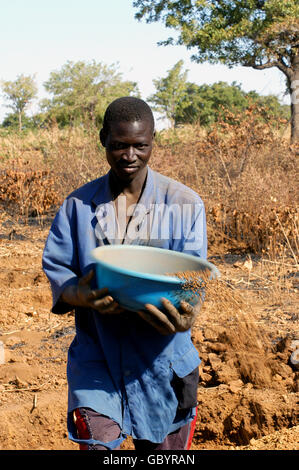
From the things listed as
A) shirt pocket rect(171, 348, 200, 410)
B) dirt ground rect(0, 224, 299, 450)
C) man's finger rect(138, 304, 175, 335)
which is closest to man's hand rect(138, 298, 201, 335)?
man's finger rect(138, 304, 175, 335)

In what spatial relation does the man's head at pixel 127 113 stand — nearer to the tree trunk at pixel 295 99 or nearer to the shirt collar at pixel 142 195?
the shirt collar at pixel 142 195

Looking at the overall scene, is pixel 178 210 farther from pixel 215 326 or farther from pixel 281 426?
pixel 215 326

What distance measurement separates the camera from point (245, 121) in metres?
9.27

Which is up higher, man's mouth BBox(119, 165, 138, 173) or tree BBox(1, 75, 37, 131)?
tree BBox(1, 75, 37, 131)

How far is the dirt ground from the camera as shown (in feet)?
10.4

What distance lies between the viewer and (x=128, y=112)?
1752 mm

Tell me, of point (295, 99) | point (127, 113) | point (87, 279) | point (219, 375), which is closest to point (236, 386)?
point (219, 375)

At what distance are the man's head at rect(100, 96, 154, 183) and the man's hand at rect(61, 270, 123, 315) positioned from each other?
38 cm

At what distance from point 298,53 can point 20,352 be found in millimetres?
11886

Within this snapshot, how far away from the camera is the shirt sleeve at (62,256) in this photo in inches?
70.1

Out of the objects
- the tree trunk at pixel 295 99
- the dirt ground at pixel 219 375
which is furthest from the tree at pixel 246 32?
the dirt ground at pixel 219 375

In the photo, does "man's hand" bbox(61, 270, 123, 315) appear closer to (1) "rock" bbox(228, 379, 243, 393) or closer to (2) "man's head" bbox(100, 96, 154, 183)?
(2) "man's head" bbox(100, 96, 154, 183)

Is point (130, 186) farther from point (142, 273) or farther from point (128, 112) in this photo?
point (142, 273)
